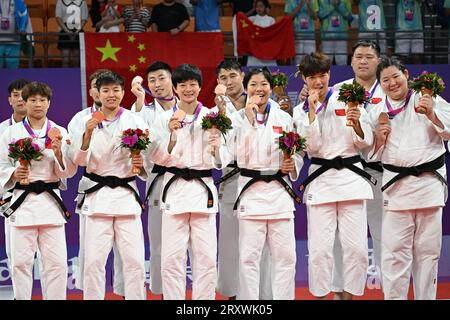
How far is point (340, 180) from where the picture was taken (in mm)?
7719

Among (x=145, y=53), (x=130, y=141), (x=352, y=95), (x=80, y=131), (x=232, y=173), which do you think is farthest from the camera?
(x=145, y=53)

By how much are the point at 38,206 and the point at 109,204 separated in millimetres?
646

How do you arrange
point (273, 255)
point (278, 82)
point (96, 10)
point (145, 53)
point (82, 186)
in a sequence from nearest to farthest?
point (273, 255) < point (82, 186) < point (278, 82) < point (145, 53) < point (96, 10)

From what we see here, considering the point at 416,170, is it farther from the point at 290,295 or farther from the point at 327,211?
the point at 290,295

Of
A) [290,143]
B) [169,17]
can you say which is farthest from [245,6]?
[290,143]

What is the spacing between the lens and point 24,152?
7.42 m

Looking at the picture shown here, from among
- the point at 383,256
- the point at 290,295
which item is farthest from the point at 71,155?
the point at 383,256

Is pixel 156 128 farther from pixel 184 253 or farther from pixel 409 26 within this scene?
pixel 409 26

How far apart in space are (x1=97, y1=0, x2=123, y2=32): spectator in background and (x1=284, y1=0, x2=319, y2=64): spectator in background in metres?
2.37

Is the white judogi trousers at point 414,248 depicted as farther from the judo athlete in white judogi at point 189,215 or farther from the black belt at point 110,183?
the black belt at point 110,183

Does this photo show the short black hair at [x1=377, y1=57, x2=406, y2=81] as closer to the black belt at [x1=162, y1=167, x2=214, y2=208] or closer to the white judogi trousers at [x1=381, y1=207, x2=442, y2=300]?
the white judogi trousers at [x1=381, y1=207, x2=442, y2=300]

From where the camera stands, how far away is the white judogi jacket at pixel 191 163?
300 inches

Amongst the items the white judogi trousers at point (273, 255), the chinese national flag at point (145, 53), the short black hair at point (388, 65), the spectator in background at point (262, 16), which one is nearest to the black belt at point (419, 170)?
the short black hair at point (388, 65)

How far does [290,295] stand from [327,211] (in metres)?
0.84
